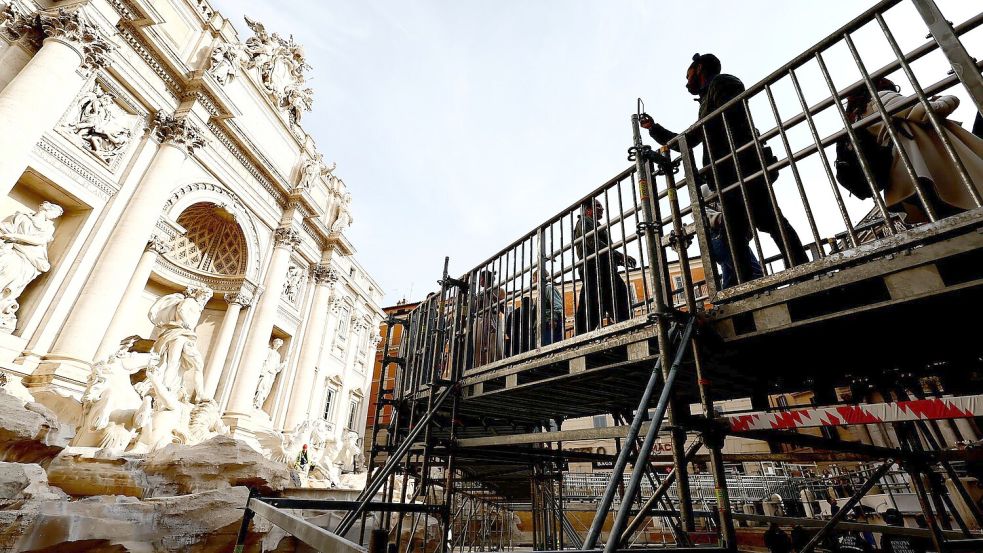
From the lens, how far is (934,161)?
245 cm

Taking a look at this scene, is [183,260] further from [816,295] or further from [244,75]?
[816,295]

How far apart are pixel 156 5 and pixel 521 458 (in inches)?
738

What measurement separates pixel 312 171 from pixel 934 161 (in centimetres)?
2213

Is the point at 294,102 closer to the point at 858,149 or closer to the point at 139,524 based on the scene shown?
the point at 139,524

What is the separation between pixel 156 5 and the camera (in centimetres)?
1450

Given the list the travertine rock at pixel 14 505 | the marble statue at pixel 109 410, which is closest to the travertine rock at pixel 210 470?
the marble statue at pixel 109 410

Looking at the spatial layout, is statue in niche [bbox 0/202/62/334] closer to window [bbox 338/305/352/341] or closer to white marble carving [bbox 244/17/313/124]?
white marble carving [bbox 244/17/313/124]

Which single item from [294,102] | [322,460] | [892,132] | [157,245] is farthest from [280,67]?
[892,132]

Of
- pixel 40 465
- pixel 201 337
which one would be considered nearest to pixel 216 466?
pixel 40 465

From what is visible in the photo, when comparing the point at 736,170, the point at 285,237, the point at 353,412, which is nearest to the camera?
the point at 736,170

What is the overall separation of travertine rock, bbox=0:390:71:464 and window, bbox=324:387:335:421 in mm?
16882

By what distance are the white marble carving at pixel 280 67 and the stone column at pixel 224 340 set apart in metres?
9.57

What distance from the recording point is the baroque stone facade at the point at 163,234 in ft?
33.2

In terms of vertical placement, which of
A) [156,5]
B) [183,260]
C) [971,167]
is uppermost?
[156,5]
